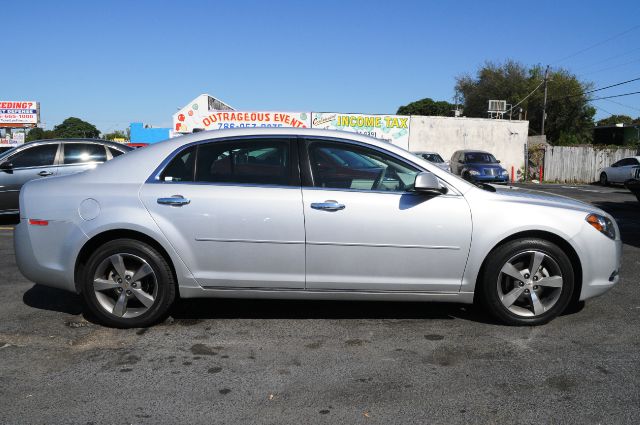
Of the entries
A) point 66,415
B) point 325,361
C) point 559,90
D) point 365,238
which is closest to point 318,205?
point 365,238

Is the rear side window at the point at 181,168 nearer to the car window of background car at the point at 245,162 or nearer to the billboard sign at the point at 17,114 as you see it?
the car window of background car at the point at 245,162

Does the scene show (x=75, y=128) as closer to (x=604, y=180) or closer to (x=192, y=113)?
(x=192, y=113)

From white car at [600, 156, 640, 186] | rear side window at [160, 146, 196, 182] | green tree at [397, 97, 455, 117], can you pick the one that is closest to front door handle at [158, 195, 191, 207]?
rear side window at [160, 146, 196, 182]

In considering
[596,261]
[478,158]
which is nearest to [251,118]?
[478,158]

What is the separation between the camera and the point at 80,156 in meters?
9.84

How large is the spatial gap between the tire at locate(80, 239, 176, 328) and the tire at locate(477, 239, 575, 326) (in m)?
2.57

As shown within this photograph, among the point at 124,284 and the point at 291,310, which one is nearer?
the point at 124,284

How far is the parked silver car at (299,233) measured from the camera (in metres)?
4.07

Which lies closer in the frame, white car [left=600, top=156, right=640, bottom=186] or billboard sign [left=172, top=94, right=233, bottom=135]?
white car [left=600, top=156, right=640, bottom=186]

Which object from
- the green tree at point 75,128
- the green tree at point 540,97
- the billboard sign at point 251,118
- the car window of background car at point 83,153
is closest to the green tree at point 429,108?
the green tree at point 540,97

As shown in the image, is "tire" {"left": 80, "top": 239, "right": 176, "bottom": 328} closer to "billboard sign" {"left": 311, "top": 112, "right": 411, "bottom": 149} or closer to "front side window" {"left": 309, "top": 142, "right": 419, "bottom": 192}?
"front side window" {"left": 309, "top": 142, "right": 419, "bottom": 192}

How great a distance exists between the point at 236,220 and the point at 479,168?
19.5 metres

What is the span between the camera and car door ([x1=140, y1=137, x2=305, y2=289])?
406 centimetres

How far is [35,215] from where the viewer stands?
424 cm
